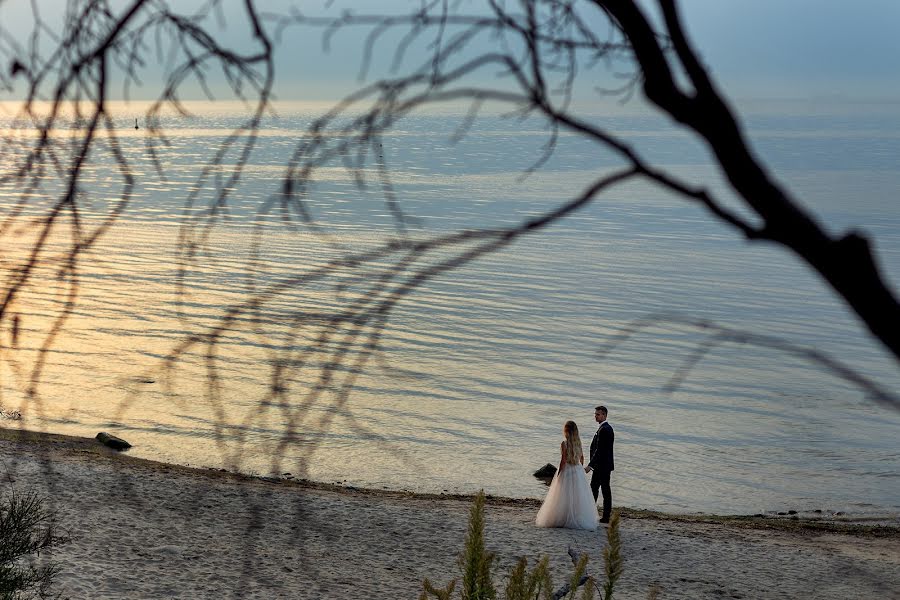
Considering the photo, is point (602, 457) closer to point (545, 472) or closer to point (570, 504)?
point (570, 504)

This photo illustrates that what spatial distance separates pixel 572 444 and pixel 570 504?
1998mm

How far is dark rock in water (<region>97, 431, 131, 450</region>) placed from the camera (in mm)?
24297

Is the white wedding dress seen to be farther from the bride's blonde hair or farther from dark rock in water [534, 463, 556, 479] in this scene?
dark rock in water [534, 463, 556, 479]

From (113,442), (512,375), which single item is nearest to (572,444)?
(113,442)

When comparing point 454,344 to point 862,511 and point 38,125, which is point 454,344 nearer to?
point 862,511

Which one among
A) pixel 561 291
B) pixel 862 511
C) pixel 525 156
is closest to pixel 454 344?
pixel 561 291

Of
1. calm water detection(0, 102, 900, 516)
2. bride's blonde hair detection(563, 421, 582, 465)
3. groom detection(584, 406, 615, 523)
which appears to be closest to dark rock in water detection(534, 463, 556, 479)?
calm water detection(0, 102, 900, 516)

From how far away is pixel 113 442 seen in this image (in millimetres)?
24281

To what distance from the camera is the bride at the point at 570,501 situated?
16516 millimetres

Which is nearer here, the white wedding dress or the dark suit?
the dark suit

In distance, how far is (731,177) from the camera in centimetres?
178

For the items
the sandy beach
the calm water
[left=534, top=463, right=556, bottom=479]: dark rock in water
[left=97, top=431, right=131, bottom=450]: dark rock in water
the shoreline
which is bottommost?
the sandy beach

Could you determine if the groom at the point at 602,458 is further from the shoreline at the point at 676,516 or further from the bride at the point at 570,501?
the shoreline at the point at 676,516

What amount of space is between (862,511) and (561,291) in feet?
87.1
